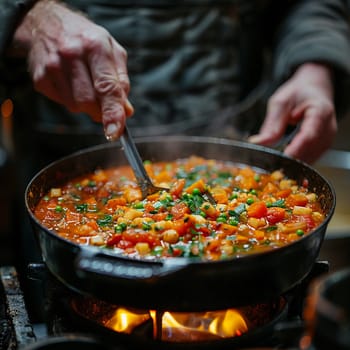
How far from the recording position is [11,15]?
2.59m

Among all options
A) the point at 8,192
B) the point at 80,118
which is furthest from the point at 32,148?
the point at 8,192

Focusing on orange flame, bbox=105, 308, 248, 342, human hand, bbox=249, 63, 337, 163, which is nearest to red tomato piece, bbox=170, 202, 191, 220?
orange flame, bbox=105, 308, 248, 342

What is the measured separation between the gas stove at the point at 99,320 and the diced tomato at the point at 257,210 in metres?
0.26

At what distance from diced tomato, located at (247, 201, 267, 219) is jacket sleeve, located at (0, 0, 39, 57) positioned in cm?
139

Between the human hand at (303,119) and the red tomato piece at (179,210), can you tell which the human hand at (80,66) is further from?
the human hand at (303,119)

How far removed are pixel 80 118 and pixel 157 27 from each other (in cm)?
70

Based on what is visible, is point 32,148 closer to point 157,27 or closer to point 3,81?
point 3,81

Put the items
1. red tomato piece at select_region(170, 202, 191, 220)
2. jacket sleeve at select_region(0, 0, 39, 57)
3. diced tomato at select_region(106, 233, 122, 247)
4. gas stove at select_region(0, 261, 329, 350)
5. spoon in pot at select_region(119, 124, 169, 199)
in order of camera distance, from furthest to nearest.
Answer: jacket sleeve at select_region(0, 0, 39, 57), spoon in pot at select_region(119, 124, 169, 199), red tomato piece at select_region(170, 202, 191, 220), diced tomato at select_region(106, 233, 122, 247), gas stove at select_region(0, 261, 329, 350)

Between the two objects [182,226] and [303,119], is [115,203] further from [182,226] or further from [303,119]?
[303,119]

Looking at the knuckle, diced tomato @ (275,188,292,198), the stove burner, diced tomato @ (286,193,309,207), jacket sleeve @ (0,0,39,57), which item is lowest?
the stove burner

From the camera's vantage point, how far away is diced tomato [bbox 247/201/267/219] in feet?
6.74

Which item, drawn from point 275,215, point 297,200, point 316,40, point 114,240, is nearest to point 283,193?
point 297,200

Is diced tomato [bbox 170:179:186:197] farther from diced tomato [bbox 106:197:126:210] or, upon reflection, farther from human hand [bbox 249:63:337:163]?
human hand [bbox 249:63:337:163]

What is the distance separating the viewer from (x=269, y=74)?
396 centimetres
